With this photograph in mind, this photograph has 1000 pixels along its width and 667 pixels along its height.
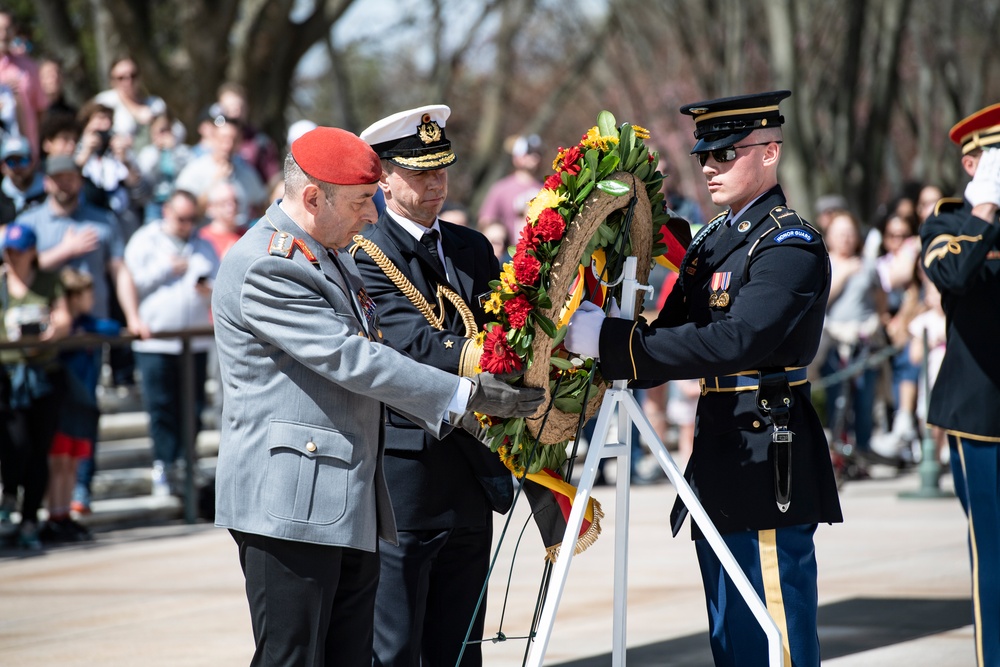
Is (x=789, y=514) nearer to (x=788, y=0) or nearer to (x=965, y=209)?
(x=965, y=209)

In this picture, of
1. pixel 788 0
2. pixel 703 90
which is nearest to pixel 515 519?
pixel 788 0

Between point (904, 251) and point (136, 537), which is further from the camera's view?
point (904, 251)

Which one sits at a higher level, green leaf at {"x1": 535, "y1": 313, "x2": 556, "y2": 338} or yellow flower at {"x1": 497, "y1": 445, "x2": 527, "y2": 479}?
green leaf at {"x1": 535, "y1": 313, "x2": 556, "y2": 338}

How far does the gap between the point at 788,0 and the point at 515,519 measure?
8.75 m

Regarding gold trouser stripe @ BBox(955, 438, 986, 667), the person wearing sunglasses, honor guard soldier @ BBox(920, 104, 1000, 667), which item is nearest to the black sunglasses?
honor guard soldier @ BBox(920, 104, 1000, 667)

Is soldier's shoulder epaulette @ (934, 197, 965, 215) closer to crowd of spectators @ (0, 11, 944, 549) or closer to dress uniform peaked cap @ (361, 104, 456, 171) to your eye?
dress uniform peaked cap @ (361, 104, 456, 171)

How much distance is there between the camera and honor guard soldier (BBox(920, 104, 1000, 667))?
511 cm

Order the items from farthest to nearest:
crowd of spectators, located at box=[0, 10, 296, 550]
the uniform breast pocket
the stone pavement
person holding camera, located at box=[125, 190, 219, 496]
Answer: person holding camera, located at box=[125, 190, 219, 496]
crowd of spectators, located at box=[0, 10, 296, 550]
the stone pavement
the uniform breast pocket

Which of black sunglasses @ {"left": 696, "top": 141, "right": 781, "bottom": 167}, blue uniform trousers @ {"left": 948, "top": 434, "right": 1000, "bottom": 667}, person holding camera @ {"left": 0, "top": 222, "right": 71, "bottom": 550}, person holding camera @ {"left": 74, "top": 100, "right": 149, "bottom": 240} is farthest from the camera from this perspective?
person holding camera @ {"left": 74, "top": 100, "right": 149, "bottom": 240}

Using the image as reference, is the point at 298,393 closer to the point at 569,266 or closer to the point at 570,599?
the point at 569,266

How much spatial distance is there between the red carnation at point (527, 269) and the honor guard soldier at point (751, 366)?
9.6 inches

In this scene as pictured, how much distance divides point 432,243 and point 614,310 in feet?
2.55

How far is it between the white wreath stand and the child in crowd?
19.0ft

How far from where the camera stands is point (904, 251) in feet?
41.2
